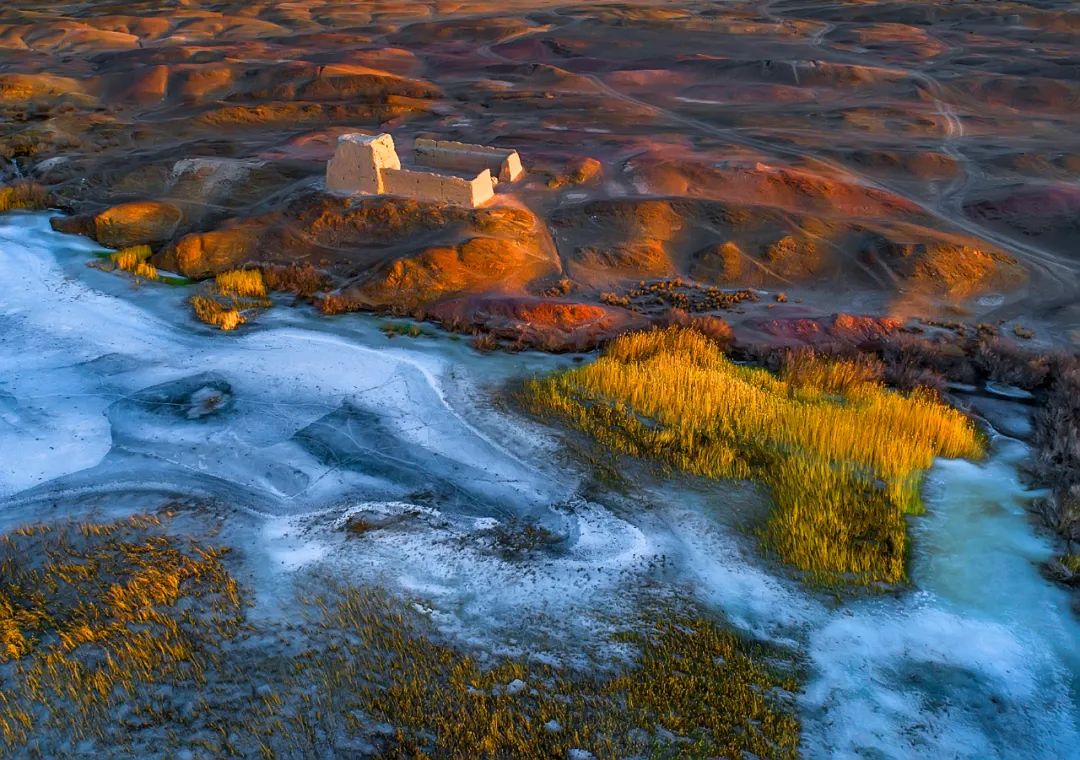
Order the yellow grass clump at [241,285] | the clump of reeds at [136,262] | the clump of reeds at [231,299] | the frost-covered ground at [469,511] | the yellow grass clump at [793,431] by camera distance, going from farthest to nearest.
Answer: the clump of reeds at [136,262] < the yellow grass clump at [241,285] < the clump of reeds at [231,299] < the yellow grass clump at [793,431] < the frost-covered ground at [469,511]

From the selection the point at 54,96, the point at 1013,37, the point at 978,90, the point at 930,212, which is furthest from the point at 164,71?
the point at 1013,37

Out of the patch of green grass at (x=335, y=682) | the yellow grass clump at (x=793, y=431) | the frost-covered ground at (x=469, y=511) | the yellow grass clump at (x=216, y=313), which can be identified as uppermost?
the yellow grass clump at (x=216, y=313)

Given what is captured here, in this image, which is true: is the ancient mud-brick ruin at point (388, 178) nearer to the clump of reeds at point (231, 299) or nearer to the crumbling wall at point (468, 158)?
the crumbling wall at point (468, 158)

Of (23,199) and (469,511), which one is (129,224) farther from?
(469,511)

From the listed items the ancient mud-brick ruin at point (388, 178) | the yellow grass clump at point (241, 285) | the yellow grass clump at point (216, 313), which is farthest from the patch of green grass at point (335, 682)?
the ancient mud-brick ruin at point (388, 178)

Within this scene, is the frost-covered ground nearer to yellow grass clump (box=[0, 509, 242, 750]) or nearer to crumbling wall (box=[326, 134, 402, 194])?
yellow grass clump (box=[0, 509, 242, 750])

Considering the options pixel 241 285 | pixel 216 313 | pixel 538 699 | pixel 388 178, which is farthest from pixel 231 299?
pixel 538 699

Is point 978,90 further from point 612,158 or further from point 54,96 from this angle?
point 54,96

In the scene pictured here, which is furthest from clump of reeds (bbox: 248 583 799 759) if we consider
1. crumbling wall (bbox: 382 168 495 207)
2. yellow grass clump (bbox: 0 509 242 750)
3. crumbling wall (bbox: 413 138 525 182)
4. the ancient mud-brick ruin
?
crumbling wall (bbox: 413 138 525 182)
